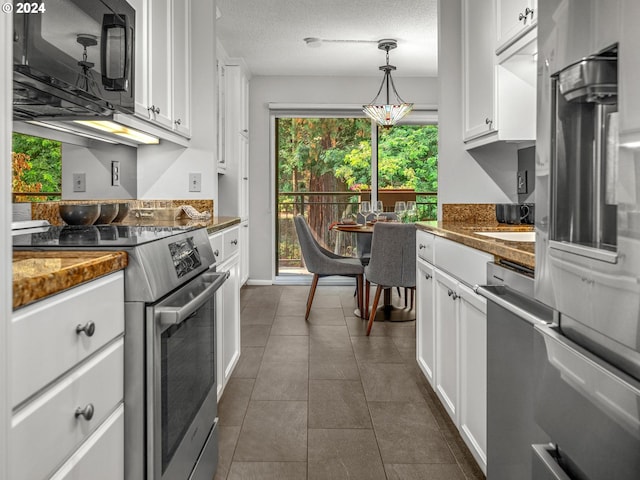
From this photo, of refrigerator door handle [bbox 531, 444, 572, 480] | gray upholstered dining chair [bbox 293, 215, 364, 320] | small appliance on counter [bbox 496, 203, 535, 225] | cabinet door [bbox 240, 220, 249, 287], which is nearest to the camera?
refrigerator door handle [bbox 531, 444, 572, 480]

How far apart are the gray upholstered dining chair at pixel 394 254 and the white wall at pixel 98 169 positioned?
5.53ft

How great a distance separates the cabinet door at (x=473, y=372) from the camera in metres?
1.68

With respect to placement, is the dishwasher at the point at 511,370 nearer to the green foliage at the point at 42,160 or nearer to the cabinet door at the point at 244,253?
the green foliage at the point at 42,160

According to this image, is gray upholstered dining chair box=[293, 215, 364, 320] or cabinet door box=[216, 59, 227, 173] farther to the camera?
cabinet door box=[216, 59, 227, 173]

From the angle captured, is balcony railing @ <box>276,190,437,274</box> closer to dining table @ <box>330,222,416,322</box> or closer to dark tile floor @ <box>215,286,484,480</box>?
dining table @ <box>330,222,416,322</box>

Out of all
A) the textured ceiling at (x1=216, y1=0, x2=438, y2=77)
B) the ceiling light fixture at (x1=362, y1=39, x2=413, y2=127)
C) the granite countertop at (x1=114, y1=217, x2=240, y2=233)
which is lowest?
the granite countertop at (x1=114, y1=217, x2=240, y2=233)

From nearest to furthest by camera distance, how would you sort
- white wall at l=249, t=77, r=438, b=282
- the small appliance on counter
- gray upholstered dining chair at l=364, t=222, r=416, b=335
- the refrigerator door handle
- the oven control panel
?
the refrigerator door handle, the oven control panel, the small appliance on counter, gray upholstered dining chair at l=364, t=222, r=416, b=335, white wall at l=249, t=77, r=438, b=282

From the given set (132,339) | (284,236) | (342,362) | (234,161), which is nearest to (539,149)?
(132,339)

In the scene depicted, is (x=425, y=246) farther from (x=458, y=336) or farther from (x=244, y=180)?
(x=244, y=180)

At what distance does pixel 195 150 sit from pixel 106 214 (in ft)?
3.35

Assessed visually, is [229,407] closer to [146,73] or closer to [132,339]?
[132,339]

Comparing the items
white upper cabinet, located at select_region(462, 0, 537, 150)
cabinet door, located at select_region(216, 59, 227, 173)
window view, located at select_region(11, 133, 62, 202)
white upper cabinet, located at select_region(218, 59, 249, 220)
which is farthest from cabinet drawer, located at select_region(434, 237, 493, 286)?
white upper cabinet, located at select_region(218, 59, 249, 220)

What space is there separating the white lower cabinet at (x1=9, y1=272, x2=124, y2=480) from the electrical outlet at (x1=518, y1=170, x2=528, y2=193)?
233 cm

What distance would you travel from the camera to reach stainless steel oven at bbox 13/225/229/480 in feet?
4.05
